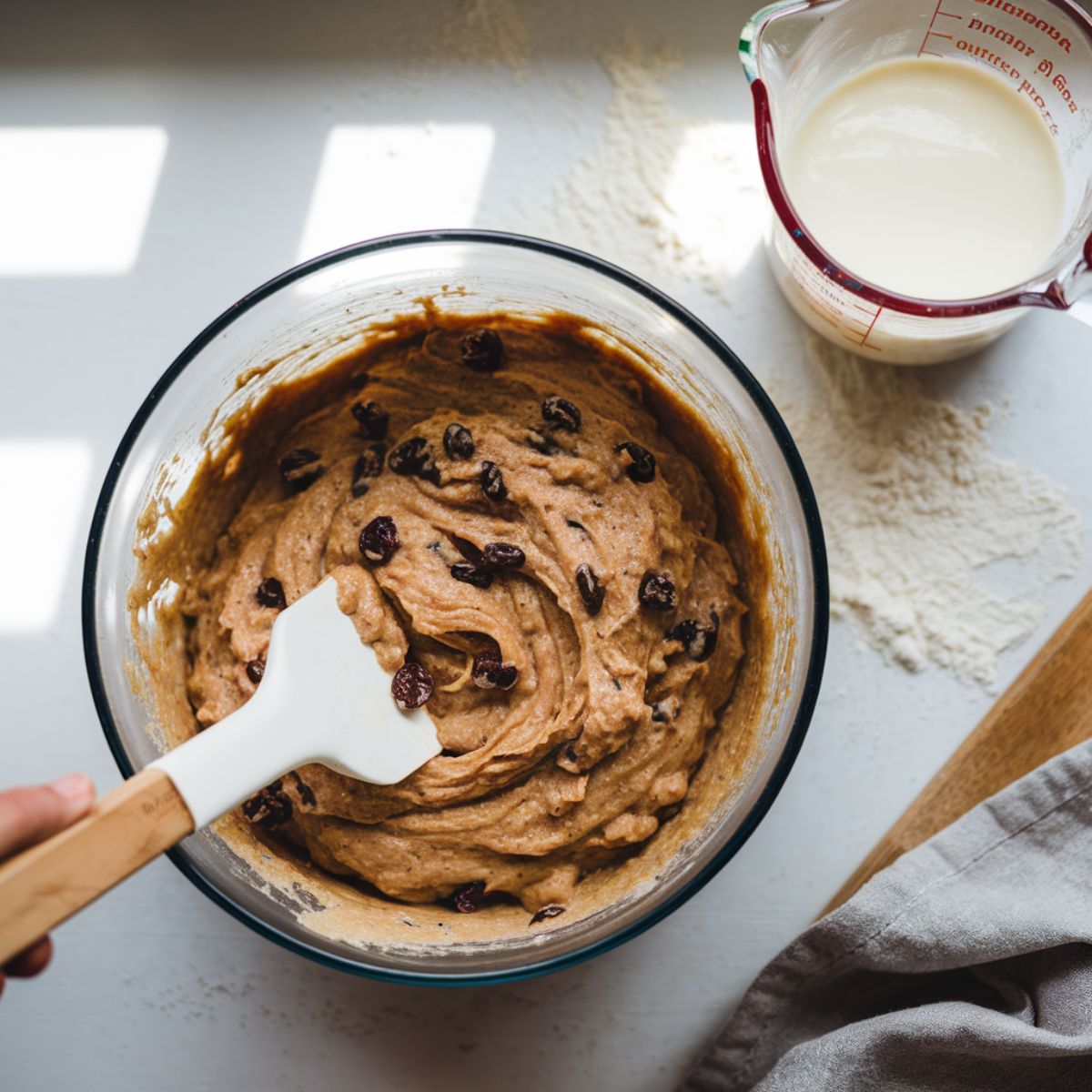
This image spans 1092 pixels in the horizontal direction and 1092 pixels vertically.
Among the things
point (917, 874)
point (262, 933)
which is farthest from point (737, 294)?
point (262, 933)

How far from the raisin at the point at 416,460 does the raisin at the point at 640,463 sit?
0.36 m

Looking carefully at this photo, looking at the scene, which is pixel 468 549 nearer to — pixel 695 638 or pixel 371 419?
pixel 371 419

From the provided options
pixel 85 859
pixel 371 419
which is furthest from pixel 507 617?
pixel 85 859

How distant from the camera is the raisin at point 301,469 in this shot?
2.10 metres

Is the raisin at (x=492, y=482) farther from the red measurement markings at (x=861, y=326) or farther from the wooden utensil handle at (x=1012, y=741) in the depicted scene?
the wooden utensil handle at (x=1012, y=741)

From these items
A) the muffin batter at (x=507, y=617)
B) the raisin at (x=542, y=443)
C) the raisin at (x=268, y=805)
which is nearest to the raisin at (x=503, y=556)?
the muffin batter at (x=507, y=617)

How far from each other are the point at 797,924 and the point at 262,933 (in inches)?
41.8

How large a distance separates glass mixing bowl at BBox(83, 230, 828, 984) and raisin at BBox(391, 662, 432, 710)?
1.37 feet

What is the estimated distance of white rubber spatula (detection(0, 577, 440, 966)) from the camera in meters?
1.36

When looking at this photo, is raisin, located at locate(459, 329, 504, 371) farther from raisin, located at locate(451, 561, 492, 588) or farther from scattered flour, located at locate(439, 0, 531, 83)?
scattered flour, located at locate(439, 0, 531, 83)

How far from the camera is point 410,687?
1909 millimetres

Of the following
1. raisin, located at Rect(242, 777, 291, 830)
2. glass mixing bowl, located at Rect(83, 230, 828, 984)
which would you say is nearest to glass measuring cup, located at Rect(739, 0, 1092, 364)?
glass mixing bowl, located at Rect(83, 230, 828, 984)

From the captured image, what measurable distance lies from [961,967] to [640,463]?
1155 mm

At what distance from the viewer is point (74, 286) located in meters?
2.25
